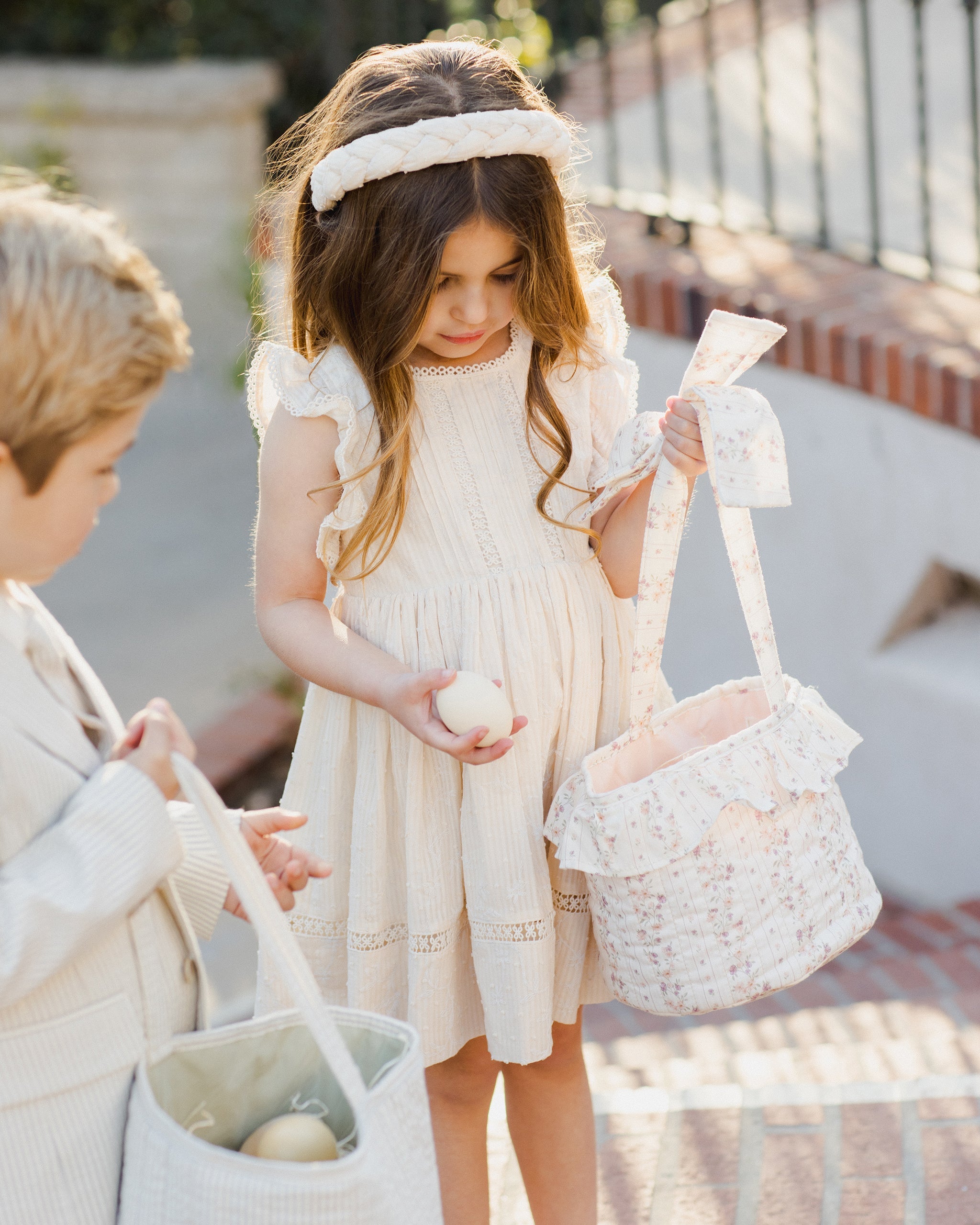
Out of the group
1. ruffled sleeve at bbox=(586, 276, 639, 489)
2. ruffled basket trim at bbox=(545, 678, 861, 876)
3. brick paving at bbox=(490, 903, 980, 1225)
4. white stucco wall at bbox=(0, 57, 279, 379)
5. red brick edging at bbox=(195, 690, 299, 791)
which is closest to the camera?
ruffled basket trim at bbox=(545, 678, 861, 876)

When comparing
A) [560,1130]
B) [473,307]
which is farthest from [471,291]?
Result: [560,1130]

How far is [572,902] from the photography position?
2.00m

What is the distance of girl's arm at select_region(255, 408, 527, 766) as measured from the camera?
72.4 inches

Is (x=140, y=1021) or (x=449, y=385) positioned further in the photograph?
(x=449, y=385)

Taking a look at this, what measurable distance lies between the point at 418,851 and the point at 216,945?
7.43ft

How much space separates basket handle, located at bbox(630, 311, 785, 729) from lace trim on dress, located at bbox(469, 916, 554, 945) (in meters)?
0.31

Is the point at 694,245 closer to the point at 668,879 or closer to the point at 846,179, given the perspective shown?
the point at 846,179

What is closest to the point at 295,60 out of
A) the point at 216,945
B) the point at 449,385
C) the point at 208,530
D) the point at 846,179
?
the point at 208,530

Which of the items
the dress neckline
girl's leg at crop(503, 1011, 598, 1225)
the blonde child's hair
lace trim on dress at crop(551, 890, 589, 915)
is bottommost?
girl's leg at crop(503, 1011, 598, 1225)

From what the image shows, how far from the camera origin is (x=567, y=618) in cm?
195

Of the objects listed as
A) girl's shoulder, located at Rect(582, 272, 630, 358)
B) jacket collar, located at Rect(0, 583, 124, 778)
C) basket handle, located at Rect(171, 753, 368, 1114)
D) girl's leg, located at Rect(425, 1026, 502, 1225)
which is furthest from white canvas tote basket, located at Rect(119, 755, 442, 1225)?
girl's shoulder, located at Rect(582, 272, 630, 358)

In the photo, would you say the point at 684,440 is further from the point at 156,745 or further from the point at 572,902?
the point at 156,745

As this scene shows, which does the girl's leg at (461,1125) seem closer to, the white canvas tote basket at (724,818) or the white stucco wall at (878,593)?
the white canvas tote basket at (724,818)

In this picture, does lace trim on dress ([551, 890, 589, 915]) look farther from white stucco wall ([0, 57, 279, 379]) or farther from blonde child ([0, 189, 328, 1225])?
white stucco wall ([0, 57, 279, 379])
